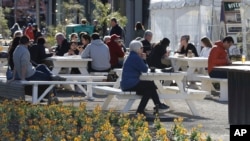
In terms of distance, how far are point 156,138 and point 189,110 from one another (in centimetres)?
669

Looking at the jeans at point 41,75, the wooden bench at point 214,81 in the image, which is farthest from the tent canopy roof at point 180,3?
the jeans at point 41,75

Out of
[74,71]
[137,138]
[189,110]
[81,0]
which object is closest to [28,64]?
[189,110]

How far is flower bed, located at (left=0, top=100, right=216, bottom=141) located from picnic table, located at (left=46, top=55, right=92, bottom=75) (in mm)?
6889

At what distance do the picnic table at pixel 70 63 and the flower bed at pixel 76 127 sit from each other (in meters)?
6.89

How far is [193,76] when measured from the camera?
20.9 m

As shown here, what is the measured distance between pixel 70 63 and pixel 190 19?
10.0m

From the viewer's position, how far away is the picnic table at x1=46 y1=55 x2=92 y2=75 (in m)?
21.1

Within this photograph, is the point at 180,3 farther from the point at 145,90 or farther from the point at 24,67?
the point at 145,90

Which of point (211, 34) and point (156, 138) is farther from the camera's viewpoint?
point (211, 34)

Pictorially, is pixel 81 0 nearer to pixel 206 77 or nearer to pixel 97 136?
pixel 206 77

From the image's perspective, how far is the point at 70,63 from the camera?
21.5 meters

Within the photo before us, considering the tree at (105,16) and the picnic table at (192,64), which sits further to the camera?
the tree at (105,16)

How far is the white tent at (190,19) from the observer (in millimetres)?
30094

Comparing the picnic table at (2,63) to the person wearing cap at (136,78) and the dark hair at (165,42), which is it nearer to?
the dark hair at (165,42)
